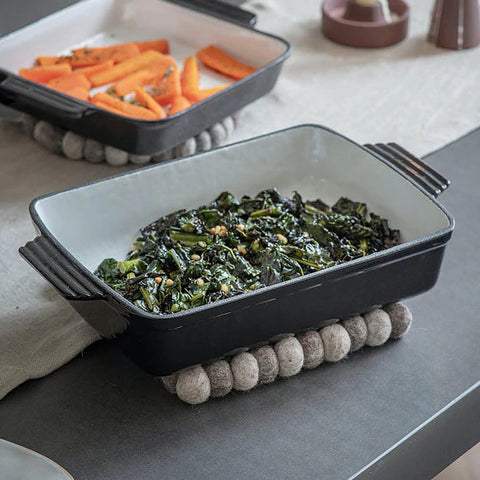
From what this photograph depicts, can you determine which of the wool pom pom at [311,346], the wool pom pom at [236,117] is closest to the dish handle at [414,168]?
the wool pom pom at [311,346]

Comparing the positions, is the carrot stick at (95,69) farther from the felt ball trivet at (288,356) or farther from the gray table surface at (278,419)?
the felt ball trivet at (288,356)

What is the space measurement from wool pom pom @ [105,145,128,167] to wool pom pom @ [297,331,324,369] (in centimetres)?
57

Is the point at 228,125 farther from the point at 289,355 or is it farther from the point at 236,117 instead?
the point at 289,355

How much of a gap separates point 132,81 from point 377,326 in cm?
73

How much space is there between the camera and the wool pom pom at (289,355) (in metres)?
1.12

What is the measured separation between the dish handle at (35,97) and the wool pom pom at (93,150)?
0.09m

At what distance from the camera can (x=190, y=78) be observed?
1.68 metres

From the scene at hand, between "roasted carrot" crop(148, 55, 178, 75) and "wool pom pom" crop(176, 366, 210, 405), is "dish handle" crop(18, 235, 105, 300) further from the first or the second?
"roasted carrot" crop(148, 55, 178, 75)

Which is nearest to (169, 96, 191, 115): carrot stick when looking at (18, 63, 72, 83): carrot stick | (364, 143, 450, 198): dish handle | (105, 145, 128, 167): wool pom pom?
(105, 145, 128, 167): wool pom pom

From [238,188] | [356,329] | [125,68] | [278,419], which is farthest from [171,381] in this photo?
[125,68]

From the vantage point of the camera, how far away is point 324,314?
43.8 inches

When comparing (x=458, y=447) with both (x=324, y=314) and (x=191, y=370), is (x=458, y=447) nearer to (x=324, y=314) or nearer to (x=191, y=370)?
(x=324, y=314)

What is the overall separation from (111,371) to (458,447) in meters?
0.45

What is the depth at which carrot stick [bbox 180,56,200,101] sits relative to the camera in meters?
1.64
